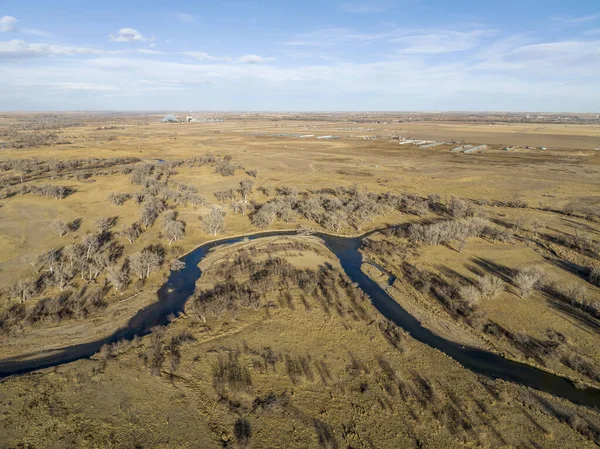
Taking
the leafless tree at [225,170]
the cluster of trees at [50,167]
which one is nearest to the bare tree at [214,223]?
the leafless tree at [225,170]

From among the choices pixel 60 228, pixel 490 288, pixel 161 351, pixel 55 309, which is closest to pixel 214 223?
pixel 60 228

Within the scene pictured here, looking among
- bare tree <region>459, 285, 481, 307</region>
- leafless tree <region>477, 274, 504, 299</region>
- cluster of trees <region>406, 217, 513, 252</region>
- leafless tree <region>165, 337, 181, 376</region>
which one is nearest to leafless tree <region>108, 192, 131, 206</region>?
leafless tree <region>165, 337, 181, 376</region>

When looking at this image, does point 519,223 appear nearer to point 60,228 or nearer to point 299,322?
point 299,322

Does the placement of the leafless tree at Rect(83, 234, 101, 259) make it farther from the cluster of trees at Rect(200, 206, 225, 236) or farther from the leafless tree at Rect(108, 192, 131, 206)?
the leafless tree at Rect(108, 192, 131, 206)

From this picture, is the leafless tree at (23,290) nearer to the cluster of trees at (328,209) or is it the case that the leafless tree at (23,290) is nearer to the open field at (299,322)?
the open field at (299,322)

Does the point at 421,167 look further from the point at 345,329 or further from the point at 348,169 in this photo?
the point at 345,329
